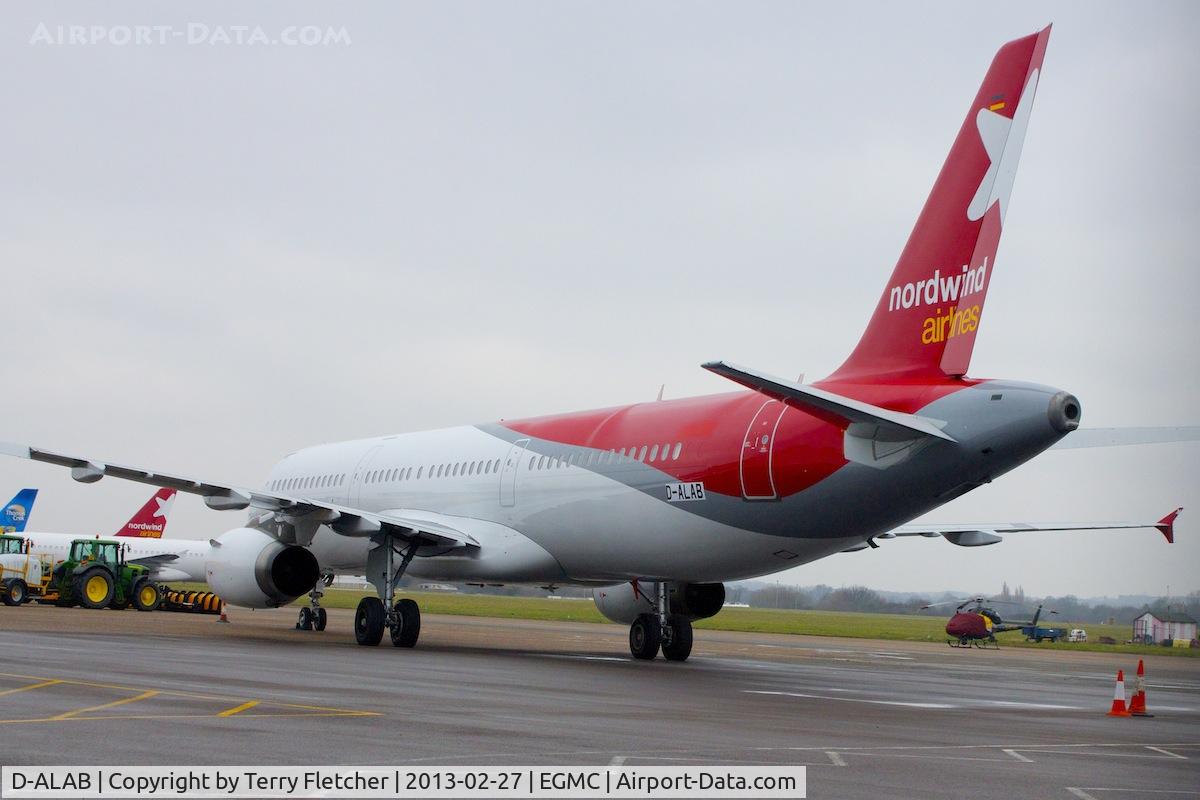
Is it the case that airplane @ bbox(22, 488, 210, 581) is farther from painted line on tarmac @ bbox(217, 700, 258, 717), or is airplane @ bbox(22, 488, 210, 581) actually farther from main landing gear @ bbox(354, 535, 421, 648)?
painted line on tarmac @ bbox(217, 700, 258, 717)

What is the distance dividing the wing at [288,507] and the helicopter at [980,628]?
79.6 feet

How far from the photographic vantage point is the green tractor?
147 feet

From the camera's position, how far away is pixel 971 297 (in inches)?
698

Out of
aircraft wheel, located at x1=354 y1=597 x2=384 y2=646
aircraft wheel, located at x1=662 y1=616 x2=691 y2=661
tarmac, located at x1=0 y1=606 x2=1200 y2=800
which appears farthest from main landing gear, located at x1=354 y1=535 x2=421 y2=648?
aircraft wheel, located at x1=662 y1=616 x2=691 y2=661

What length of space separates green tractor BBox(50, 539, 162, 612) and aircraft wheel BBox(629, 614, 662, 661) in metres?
26.9

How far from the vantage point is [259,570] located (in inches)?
1006

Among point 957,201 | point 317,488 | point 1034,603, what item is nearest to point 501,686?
point 957,201

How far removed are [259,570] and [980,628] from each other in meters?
27.6

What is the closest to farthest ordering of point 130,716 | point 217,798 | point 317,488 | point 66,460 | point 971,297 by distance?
point 217,798
point 130,716
point 971,297
point 66,460
point 317,488

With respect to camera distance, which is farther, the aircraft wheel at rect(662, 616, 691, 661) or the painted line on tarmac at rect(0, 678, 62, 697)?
the aircraft wheel at rect(662, 616, 691, 661)

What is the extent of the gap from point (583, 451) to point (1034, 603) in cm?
3977

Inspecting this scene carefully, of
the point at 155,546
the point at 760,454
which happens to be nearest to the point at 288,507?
the point at 760,454

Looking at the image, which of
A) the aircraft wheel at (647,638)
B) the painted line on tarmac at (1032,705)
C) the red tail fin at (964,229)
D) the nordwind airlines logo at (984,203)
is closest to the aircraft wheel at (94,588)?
the aircraft wheel at (647,638)

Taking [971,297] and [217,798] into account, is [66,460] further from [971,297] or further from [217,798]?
[217,798]
